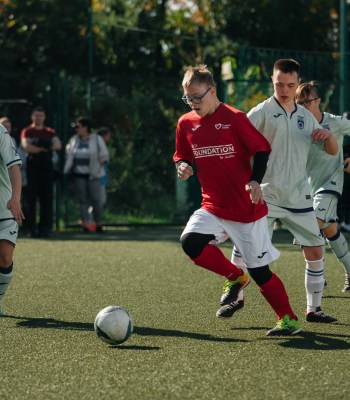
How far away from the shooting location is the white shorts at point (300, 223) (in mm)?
7852

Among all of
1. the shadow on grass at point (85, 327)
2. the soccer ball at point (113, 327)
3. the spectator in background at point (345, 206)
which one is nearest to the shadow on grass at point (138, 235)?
the spectator in background at point (345, 206)

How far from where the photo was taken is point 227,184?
731 centimetres

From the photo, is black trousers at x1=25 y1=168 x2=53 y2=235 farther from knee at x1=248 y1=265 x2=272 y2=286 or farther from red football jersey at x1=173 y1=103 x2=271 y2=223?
knee at x1=248 y1=265 x2=272 y2=286

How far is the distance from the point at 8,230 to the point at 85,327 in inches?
37.6

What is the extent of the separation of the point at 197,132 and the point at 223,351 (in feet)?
5.15

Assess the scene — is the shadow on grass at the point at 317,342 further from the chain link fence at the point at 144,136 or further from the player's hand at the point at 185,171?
the chain link fence at the point at 144,136

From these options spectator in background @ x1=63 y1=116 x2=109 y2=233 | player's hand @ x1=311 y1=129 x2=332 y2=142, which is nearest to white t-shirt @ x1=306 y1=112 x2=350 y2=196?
player's hand @ x1=311 y1=129 x2=332 y2=142

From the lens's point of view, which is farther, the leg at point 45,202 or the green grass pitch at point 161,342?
the leg at point 45,202

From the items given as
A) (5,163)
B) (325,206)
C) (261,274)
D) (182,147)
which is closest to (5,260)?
(5,163)

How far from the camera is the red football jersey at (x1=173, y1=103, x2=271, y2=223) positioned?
719 cm

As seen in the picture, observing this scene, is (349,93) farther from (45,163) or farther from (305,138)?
(305,138)

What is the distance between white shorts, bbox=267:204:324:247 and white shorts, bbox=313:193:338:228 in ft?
3.79

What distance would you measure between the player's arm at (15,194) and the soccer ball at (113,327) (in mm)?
1244

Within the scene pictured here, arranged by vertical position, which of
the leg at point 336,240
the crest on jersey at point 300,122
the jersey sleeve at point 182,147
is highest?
the crest on jersey at point 300,122
